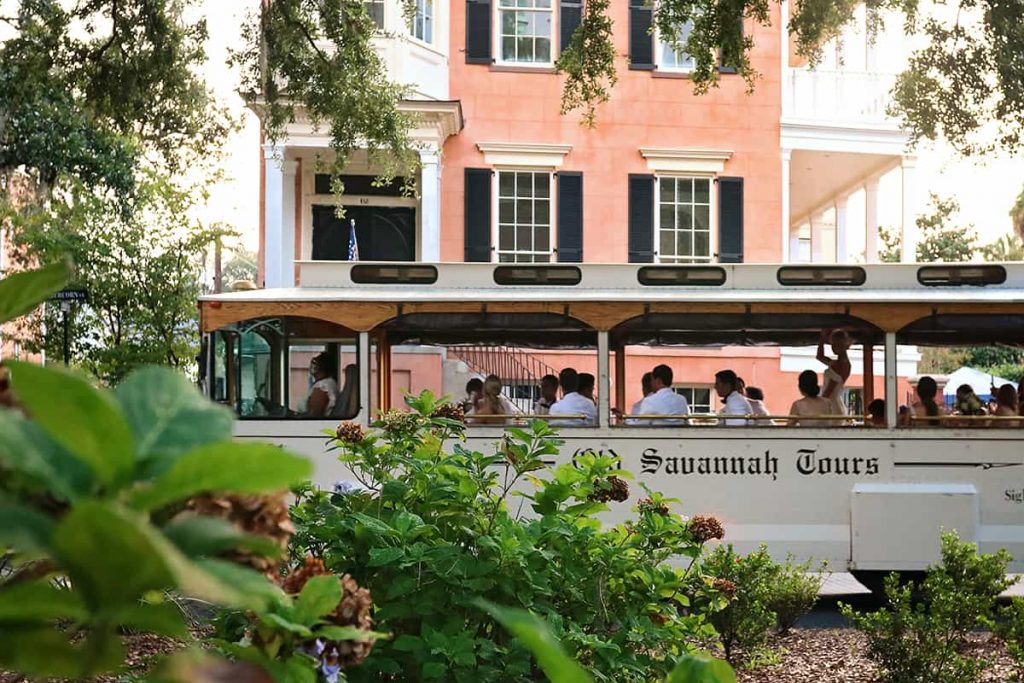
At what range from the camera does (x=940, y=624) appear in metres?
6.70

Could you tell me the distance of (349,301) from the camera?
11.8 metres

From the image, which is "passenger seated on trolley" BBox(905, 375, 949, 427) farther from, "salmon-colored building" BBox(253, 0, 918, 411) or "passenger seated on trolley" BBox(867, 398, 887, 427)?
"salmon-colored building" BBox(253, 0, 918, 411)

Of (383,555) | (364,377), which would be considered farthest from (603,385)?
(383,555)

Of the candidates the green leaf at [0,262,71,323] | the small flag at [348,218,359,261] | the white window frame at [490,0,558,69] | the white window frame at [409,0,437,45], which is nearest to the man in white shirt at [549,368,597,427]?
the small flag at [348,218,359,261]

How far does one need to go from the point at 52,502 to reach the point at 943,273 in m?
12.1

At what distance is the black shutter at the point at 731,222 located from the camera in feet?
75.4

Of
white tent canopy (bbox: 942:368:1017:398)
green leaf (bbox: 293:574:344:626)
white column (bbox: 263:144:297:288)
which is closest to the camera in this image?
green leaf (bbox: 293:574:344:626)

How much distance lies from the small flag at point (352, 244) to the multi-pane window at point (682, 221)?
5094 millimetres

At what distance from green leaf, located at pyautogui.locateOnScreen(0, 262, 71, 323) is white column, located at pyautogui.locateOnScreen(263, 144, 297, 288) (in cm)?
2031

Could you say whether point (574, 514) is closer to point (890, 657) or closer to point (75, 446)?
point (890, 657)

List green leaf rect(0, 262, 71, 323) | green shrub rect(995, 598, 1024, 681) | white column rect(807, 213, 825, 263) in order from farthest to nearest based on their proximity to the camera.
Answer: white column rect(807, 213, 825, 263)
green shrub rect(995, 598, 1024, 681)
green leaf rect(0, 262, 71, 323)

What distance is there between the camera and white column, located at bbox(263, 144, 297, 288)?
70.0 ft

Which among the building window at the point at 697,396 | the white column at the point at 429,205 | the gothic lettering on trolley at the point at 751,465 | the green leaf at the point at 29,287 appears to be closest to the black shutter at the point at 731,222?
the white column at the point at 429,205

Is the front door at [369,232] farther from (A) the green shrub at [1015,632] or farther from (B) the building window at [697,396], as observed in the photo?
(A) the green shrub at [1015,632]
